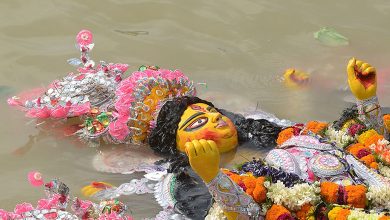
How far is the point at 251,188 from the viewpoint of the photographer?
3375 millimetres

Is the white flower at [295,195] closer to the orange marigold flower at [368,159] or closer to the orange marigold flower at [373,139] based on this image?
the orange marigold flower at [368,159]

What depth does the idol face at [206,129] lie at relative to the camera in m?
4.26

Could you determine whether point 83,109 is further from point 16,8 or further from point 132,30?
point 16,8

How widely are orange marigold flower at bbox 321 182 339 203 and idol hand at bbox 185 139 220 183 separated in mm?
668

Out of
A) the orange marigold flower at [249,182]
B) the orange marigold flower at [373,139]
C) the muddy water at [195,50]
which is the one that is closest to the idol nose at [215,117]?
the muddy water at [195,50]

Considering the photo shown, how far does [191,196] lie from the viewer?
12.7ft

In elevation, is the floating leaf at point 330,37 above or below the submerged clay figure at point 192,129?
below

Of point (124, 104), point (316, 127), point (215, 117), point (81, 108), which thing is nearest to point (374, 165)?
point (316, 127)

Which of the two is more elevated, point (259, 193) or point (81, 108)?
point (259, 193)

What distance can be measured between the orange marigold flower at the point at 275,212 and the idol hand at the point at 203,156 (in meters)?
0.45

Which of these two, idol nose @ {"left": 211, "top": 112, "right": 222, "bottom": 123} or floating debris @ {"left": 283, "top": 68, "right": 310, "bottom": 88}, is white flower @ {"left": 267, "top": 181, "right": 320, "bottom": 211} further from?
floating debris @ {"left": 283, "top": 68, "right": 310, "bottom": 88}

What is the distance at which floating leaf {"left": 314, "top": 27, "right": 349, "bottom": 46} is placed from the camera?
20.1 ft

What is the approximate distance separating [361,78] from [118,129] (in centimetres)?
173

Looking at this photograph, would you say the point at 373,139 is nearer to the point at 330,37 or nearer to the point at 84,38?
the point at 84,38
